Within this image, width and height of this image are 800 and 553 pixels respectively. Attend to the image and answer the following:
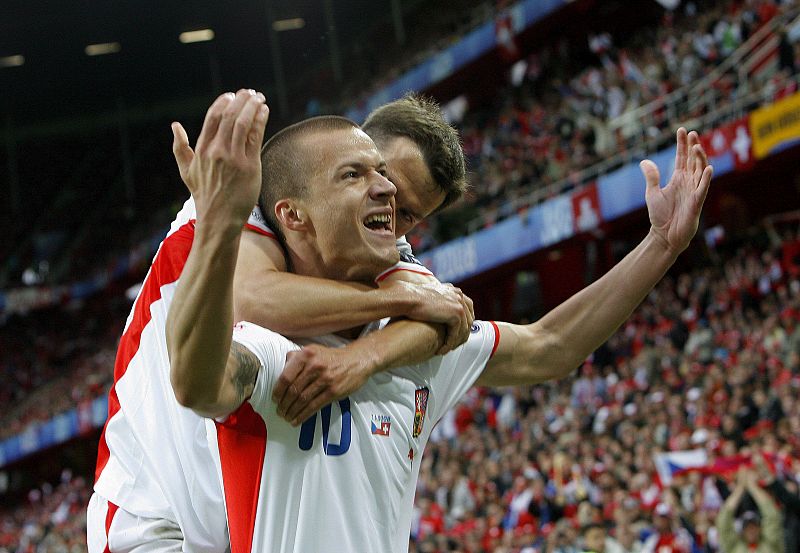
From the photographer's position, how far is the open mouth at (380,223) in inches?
109

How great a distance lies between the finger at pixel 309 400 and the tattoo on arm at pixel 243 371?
0.38 feet

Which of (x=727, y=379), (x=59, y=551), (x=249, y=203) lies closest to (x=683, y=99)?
(x=727, y=379)

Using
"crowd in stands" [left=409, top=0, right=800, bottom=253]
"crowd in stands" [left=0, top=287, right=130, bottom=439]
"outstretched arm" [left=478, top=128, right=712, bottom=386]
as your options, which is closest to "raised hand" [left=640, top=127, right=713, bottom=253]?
"outstretched arm" [left=478, top=128, right=712, bottom=386]

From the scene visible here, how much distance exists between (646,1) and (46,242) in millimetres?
23802

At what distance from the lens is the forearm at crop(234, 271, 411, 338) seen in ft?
8.87

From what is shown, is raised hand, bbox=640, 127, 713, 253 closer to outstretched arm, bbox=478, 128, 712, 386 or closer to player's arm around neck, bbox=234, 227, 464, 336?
outstretched arm, bbox=478, 128, 712, 386

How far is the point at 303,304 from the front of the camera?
8.88 ft

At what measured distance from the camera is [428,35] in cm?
2816

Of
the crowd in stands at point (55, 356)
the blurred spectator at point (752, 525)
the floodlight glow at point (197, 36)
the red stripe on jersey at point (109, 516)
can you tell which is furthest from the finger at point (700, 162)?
the floodlight glow at point (197, 36)

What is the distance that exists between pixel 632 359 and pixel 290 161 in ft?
42.1

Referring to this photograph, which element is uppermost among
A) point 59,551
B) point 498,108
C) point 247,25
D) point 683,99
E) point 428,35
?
point 247,25

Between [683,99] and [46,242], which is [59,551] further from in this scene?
[46,242]

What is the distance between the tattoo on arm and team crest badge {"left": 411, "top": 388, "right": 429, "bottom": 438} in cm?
53

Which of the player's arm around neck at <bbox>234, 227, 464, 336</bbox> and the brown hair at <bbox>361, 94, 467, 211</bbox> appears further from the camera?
the brown hair at <bbox>361, 94, 467, 211</bbox>
